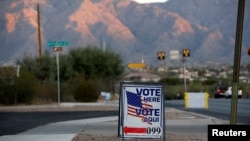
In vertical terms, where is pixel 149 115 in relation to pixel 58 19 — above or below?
below

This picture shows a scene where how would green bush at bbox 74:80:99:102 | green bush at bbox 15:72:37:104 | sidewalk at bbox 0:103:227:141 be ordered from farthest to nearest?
green bush at bbox 74:80:99:102 → green bush at bbox 15:72:37:104 → sidewalk at bbox 0:103:227:141

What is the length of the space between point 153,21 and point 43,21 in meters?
16.2

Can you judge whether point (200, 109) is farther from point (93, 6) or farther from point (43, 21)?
point (43, 21)

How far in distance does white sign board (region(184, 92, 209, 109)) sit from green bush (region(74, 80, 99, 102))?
12.7m

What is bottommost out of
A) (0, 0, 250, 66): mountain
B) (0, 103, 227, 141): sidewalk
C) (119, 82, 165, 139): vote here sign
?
(0, 103, 227, 141): sidewalk

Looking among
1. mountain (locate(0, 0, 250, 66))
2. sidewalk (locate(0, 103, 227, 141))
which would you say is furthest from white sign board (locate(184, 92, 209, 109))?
mountain (locate(0, 0, 250, 66))

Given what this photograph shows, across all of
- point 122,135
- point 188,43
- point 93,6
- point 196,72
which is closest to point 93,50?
point 93,6

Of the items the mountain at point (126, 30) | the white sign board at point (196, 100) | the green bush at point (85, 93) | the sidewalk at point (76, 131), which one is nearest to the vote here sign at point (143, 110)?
the sidewalk at point (76, 131)

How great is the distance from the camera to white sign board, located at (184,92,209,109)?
3562 centimetres

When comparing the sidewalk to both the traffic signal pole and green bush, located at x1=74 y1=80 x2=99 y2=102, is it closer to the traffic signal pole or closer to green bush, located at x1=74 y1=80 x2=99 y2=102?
the traffic signal pole

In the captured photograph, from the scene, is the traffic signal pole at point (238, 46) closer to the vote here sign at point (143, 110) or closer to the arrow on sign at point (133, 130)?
the vote here sign at point (143, 110)

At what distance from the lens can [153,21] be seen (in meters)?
86.9

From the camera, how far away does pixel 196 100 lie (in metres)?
36.4

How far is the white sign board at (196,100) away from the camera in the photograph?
117ft
